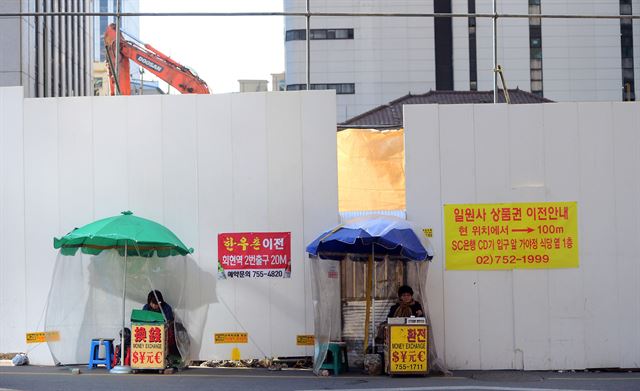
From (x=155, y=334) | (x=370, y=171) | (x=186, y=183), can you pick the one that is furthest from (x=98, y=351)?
(x=370, y=171)

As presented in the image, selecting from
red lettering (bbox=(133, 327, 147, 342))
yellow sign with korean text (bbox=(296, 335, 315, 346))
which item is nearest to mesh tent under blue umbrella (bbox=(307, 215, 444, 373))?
yellow sign with korean text (bbox=(296, 335, 315, 346))

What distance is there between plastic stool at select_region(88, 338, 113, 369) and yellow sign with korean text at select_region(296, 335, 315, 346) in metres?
2.84

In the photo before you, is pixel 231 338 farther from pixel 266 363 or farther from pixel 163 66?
pixel 163 66

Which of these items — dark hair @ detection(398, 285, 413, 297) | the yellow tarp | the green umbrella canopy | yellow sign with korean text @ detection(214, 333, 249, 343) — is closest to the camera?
the green umbrella canopy

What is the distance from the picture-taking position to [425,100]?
3700cm

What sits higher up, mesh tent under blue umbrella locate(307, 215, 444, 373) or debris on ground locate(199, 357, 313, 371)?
mesh tent under blue umbrella locate(307, 215, 444, 373)

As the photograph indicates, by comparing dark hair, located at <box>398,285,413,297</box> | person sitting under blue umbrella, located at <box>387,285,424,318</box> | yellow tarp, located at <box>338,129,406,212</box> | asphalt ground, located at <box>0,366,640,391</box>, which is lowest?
asphalt ground, located at <box>0,366,640,391</box>

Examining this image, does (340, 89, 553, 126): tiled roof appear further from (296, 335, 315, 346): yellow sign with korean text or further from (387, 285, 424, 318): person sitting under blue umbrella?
(387, 285, 424, 318): person sitting under blue umbrella

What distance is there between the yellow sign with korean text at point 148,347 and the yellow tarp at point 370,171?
4.24 meters

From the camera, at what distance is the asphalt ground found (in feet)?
37.5

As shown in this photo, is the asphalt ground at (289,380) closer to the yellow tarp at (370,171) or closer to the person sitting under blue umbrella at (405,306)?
the person sitting under blue umbrella at (405,306)

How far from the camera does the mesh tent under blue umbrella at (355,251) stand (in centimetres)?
1228

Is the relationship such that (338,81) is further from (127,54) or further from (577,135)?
(577,135)

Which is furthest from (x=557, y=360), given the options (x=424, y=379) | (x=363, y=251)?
(x=363, y=251)
